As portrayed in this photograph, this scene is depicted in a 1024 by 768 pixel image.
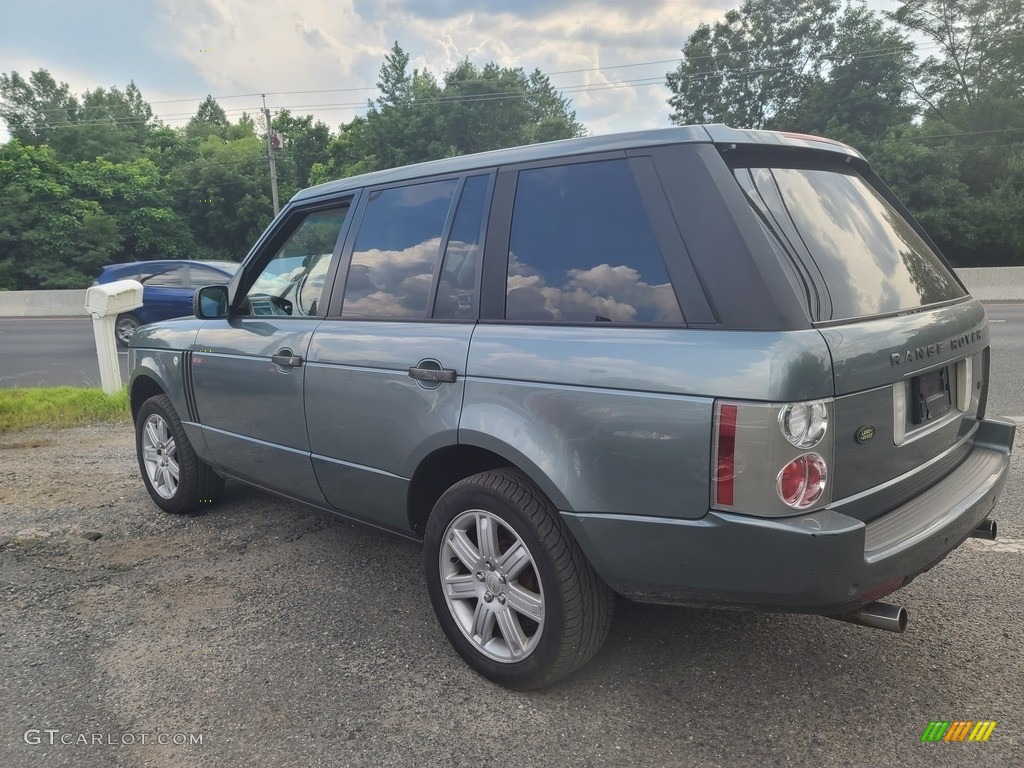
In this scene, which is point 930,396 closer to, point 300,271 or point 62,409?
point 300,271

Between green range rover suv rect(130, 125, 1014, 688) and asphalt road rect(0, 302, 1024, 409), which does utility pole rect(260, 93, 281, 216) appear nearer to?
asphalt road rect(0, 302, 1024, 409)

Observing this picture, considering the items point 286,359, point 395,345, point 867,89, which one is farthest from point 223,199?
point 395,345

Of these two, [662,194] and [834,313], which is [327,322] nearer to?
[662,194]

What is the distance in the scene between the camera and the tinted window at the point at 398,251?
3021 mm

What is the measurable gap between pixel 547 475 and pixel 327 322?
1.50 m

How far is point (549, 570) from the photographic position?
94.9 inches

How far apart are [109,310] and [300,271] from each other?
4.82 metres

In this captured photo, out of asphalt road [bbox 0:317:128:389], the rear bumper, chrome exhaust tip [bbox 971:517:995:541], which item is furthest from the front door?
asphalt road [bbox 0:317:128:389]

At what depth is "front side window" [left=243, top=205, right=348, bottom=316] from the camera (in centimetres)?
356

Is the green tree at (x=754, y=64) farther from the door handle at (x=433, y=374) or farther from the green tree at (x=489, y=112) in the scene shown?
the door handle at (x=433, y=374)

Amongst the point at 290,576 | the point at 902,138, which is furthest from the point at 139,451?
the point at 902,138

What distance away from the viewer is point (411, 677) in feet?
8.96

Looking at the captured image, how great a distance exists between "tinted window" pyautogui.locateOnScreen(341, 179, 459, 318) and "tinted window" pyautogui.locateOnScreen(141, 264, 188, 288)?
40.1ft

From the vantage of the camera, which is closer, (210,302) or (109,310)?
(210,302)
